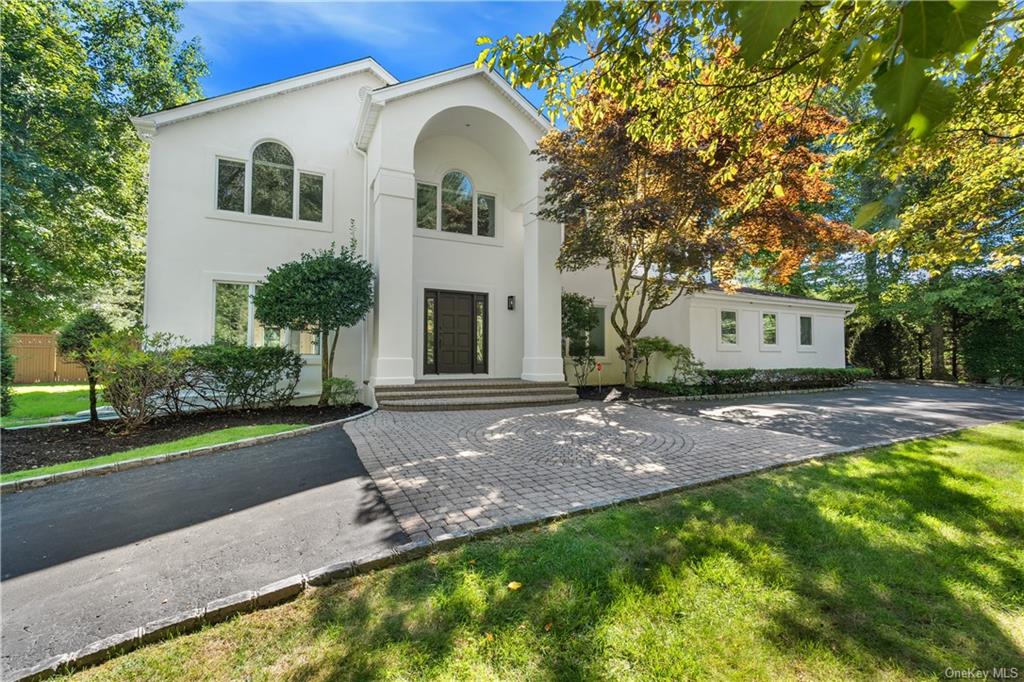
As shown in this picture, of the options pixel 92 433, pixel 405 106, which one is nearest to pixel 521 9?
pixel 405 106

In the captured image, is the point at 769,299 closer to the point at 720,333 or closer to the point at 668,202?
the point at 720,333

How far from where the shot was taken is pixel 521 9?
484 centimetres

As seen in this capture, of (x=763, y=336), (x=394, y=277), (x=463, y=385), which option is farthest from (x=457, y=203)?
(x=763, y=336)

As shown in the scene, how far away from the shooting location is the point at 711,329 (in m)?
13.5

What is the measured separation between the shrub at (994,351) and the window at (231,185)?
26.4 meters

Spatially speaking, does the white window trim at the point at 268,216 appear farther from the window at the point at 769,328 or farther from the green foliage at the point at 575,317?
the window at the point at 769,328

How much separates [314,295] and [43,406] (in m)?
8.09

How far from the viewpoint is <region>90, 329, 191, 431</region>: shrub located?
619 centimetres

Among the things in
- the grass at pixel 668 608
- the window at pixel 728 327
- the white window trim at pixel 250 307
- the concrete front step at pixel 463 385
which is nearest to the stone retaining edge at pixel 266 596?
the grass at pixel 668 608

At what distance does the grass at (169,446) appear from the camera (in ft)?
15.4

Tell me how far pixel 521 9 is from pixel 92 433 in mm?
9008

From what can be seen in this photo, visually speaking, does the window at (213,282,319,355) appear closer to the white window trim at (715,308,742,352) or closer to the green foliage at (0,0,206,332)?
the green foliage at (0,0,206,332)

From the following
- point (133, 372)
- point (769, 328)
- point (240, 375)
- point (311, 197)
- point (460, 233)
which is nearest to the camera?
point (133, 372)

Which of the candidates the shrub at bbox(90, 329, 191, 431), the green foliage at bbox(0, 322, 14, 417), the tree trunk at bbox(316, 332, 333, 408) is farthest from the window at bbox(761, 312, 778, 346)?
the green foliage at bbox(0, 322, 14, 417)
